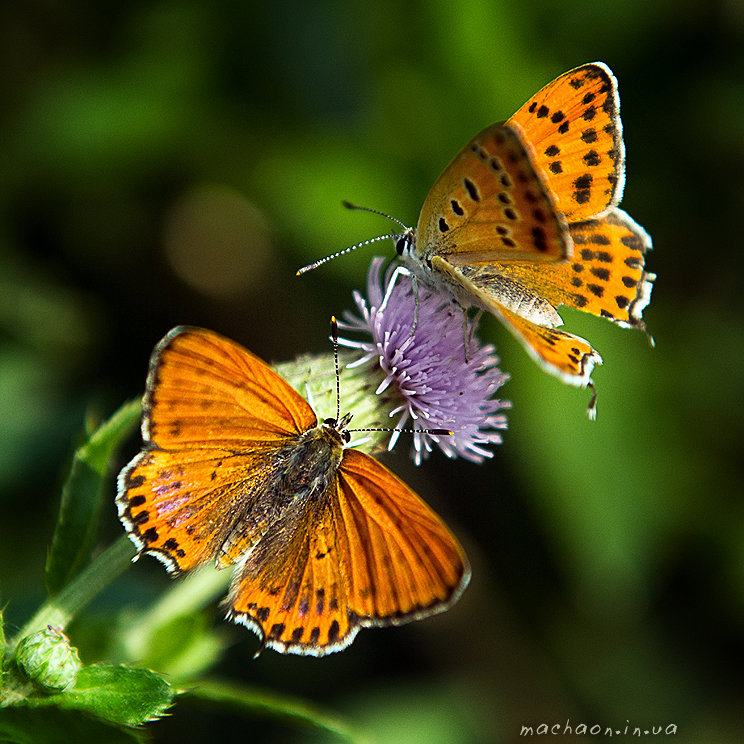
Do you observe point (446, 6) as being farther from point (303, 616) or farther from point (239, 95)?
point (303, 616)

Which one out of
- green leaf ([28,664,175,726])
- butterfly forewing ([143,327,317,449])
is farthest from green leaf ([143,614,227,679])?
butterfly forewing ([143,327,317,449])

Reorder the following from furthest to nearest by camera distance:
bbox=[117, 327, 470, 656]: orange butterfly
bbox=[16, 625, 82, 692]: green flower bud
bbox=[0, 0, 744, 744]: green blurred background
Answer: bbox=[0, 0, 744, 744]: green blurred background < bbox=[117, 327, 470, 656]: orange butterfly < bbox=[16, 625, 82, 692]: green flower bud

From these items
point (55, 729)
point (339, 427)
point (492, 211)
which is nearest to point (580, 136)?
point (492, 211)

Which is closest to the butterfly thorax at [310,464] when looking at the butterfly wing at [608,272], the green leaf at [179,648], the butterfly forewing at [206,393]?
the butterfly forewing at [206,393]

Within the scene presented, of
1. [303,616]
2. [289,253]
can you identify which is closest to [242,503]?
[303,616]

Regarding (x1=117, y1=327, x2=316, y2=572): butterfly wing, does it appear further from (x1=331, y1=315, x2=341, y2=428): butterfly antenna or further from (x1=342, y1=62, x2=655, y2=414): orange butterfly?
(x1=342, y1=62, x2=655, y2=414): orange butterfly

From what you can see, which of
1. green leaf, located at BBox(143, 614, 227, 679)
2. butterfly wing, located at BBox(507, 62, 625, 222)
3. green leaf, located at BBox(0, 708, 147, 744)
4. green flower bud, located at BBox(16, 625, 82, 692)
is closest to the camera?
green leaf, located at BBox(0, 708, 147, 744)
